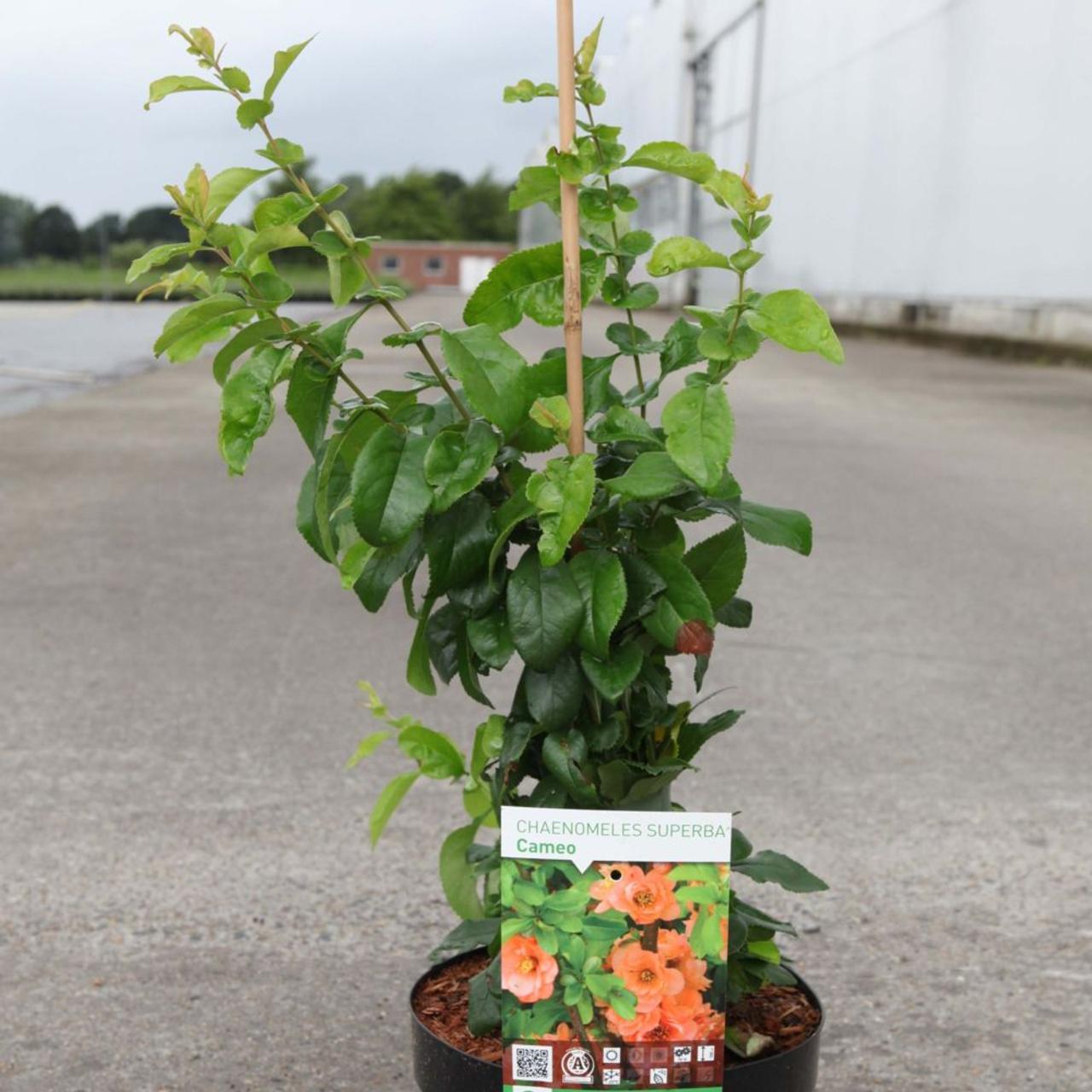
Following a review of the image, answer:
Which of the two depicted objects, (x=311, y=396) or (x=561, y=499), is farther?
(x=311, y=396)

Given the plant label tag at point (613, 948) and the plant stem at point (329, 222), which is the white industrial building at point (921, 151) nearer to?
the plant stem at point (329, 222)

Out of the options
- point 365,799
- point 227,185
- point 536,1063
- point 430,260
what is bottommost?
point 430,260

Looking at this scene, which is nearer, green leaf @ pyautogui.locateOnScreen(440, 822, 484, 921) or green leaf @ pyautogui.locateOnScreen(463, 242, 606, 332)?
green leaf @ pyautogui.locateOnScreen(463, 242, 606, 332)

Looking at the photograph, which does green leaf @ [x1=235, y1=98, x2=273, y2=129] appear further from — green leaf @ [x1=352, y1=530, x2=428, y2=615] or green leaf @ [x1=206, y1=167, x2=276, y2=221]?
green leaf @ [x1=352, y1=530, x2=428, y2=615]

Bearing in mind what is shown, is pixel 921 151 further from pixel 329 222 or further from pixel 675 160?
pixel 329 222

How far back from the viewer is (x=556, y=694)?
155 cm

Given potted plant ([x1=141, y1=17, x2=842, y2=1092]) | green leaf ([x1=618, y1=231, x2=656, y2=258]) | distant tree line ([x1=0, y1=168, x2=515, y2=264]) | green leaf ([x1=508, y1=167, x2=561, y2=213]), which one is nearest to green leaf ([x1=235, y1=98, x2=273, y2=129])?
potted plant ([x1=141, y1=17, x2=842, y2=1092])

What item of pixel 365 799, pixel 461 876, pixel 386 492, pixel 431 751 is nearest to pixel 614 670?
pixel 386 492

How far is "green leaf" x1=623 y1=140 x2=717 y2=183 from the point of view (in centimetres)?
149

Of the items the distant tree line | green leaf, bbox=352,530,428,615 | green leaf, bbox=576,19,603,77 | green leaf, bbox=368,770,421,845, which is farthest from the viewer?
the distant tree line

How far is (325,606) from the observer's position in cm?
500

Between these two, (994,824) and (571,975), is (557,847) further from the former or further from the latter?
(994,824)

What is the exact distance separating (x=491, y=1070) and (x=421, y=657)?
1.44 ft

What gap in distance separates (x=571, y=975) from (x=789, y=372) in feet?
47.3
